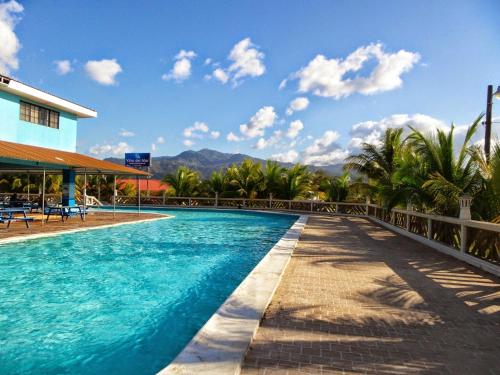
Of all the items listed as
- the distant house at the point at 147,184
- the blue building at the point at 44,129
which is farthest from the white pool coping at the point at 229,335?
the distant house at the point at 147,184

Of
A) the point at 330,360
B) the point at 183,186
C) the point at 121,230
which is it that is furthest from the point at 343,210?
the point at 330,360

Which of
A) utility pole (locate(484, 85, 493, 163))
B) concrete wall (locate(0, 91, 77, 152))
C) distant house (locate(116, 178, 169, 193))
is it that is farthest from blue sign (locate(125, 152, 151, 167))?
utility pole (locate(484, 85, 493, 163))

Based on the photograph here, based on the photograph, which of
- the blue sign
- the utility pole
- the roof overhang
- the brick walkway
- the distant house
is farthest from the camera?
the blue sign

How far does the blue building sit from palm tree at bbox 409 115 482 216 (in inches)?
496

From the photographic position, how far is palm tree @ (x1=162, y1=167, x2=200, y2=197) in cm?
3006

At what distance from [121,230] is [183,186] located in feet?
53.6

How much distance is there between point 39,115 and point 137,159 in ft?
59.4

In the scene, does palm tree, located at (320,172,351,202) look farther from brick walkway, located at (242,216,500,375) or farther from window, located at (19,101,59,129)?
brick walkway, located at (242,216,500,375)

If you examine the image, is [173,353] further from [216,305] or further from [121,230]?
[121,230]

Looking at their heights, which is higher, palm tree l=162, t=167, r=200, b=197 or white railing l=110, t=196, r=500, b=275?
palm tree l=162, t=167, r=200, b=197

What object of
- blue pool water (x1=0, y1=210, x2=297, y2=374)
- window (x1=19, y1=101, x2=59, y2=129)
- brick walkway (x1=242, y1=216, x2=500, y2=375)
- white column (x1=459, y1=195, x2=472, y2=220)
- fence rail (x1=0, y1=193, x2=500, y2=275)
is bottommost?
blue pool water (x1=0, y1=210, x2=297, y2=374)

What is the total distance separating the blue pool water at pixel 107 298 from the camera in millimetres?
3912

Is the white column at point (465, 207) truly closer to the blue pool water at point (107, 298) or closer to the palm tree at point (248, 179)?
the blue pool water at point (107, 298)

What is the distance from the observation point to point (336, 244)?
10.3m
